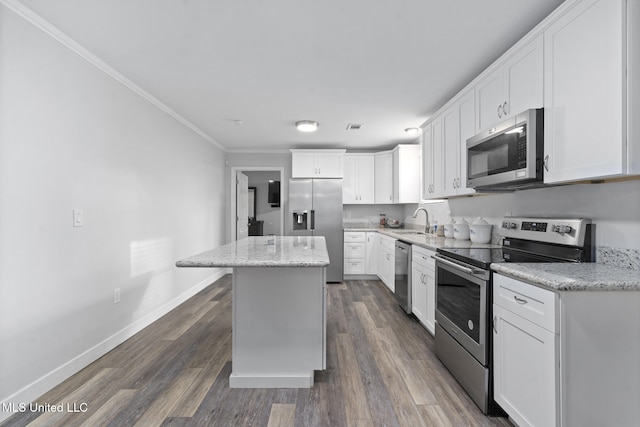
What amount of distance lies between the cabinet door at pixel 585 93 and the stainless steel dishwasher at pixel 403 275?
184cm

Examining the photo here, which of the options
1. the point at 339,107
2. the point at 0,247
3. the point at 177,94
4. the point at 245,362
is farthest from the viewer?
the point at 339,107

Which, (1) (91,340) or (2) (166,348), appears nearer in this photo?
(1) (91,340)

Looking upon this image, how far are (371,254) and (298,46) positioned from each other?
3.72 meters

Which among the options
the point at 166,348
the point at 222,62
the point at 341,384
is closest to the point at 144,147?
the point at 222,62

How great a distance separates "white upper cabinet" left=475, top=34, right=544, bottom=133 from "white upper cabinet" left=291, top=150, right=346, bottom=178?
9.55 ft

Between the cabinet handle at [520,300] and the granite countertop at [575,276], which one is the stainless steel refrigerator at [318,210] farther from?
the cabinet handle at [520,300]

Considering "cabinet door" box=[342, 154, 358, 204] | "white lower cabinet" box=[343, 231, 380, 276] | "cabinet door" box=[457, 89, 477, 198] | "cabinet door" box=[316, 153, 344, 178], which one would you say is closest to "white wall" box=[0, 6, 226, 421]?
"cabinet door" box=[316, 153, 344, 178]

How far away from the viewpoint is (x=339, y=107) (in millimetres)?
3508

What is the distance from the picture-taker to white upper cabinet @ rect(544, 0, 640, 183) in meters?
1.36

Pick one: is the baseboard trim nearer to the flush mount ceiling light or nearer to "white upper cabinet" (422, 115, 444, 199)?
the flush mount ceiling light

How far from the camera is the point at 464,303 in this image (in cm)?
206

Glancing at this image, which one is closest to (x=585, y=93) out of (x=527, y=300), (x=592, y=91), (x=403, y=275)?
(x=592, y=91)

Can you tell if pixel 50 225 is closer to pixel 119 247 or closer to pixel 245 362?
pixel 119 247

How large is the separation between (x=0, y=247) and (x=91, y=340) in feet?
3.46
